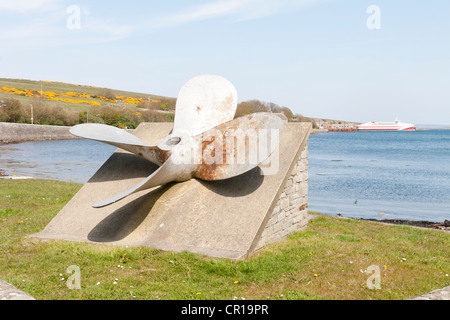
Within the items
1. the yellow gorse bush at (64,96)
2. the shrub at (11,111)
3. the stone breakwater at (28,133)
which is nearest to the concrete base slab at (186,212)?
the stone breakwater at (28,133)

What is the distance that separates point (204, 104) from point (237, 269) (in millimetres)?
3776

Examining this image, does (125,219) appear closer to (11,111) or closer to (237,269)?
(237,269)

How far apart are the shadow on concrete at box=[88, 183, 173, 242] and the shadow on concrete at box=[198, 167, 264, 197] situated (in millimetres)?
910

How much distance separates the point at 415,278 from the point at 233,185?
344 centimetres

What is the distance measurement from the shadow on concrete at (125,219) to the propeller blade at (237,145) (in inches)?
38.1

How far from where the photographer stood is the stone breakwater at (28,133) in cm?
4732

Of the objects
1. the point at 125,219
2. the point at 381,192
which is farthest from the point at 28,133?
the point at 125,219

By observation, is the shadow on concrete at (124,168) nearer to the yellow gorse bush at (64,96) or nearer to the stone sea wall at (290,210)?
the stone sea wall at (290,210)

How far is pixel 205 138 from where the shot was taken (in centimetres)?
839

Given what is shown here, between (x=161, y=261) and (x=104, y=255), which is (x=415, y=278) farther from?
(x=104, y=255)

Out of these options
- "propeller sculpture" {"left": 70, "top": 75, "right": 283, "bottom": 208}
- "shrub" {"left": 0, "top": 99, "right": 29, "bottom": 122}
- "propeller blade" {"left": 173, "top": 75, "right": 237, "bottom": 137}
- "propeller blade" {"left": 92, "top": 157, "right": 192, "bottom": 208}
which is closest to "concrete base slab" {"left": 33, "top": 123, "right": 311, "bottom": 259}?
"propeller blade" {"left": 92, "top": 157, "right": 192, "bottom": 208}

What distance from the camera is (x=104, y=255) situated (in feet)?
23.3

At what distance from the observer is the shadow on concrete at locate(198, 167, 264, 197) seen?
8109mm
